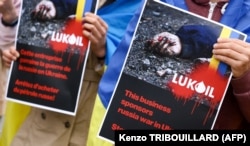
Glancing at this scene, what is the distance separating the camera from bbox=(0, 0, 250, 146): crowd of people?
A: 1.81 metres

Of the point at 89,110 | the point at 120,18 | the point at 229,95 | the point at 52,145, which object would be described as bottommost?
the point at 52,145

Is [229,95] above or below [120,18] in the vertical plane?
below

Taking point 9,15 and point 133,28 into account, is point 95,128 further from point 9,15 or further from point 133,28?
point 9,15

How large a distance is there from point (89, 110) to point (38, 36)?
0.36 m

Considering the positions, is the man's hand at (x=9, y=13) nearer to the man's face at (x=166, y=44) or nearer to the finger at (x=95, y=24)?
the finger at (x=95, y=24)

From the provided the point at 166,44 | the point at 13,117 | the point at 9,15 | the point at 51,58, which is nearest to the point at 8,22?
the point at 9,15

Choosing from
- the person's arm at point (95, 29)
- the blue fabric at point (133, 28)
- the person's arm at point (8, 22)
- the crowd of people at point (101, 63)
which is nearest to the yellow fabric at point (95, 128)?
the crowd of people at point (101, 63)

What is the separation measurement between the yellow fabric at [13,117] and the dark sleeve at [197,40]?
866 mm

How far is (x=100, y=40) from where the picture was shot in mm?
2193

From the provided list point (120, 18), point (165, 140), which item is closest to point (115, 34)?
point (120, 18)

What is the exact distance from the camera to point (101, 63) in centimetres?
229

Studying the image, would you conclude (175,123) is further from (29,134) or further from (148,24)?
(29,134)

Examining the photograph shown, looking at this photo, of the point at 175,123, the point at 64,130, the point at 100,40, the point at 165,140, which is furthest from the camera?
the point at 64,130

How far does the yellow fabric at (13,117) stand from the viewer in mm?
2461
